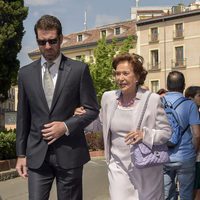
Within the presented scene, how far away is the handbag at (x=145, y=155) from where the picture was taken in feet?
14.1

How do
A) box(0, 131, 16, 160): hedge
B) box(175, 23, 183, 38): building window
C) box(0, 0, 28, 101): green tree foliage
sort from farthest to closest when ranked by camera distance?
box(175, 23, 183, 38): building window < box(0, 0, 28, 101): green tree foliage < box(0, 131, 16, 160): hedge

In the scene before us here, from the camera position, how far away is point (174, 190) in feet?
20.3

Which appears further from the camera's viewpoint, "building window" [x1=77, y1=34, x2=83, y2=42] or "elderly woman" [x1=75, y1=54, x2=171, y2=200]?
"building window" [x1=77, y1=34, x2=83, y2=42]

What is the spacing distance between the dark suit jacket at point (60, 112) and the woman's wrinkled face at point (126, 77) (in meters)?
0.25

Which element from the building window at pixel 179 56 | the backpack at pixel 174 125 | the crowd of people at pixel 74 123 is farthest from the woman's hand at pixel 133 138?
the building window at pixel 179 56

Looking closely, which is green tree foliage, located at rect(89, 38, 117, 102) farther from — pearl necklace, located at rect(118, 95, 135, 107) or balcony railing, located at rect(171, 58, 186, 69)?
pearl necklace, located at rect(118, 95, 135, 107)

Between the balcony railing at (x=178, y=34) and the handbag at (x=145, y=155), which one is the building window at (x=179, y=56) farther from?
the handbag at (x=145, y=155)

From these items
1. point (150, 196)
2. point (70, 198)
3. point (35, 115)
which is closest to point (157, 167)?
point (150, 196)

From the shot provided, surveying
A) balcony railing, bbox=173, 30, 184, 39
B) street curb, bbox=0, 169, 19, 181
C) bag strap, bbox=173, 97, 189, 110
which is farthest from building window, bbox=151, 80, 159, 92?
bag strap, bbox=173, 97, 189, 110

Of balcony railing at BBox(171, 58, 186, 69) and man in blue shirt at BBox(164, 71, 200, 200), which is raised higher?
balcony railing at BBox(171, 58, 186, 69)

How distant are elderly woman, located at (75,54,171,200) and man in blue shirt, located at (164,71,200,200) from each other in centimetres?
138

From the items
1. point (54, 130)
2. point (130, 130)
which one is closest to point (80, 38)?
point (130, 130)

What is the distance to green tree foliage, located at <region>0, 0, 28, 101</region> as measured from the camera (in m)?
16.1

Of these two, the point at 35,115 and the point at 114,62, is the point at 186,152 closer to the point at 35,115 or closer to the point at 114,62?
the point at 114,62
